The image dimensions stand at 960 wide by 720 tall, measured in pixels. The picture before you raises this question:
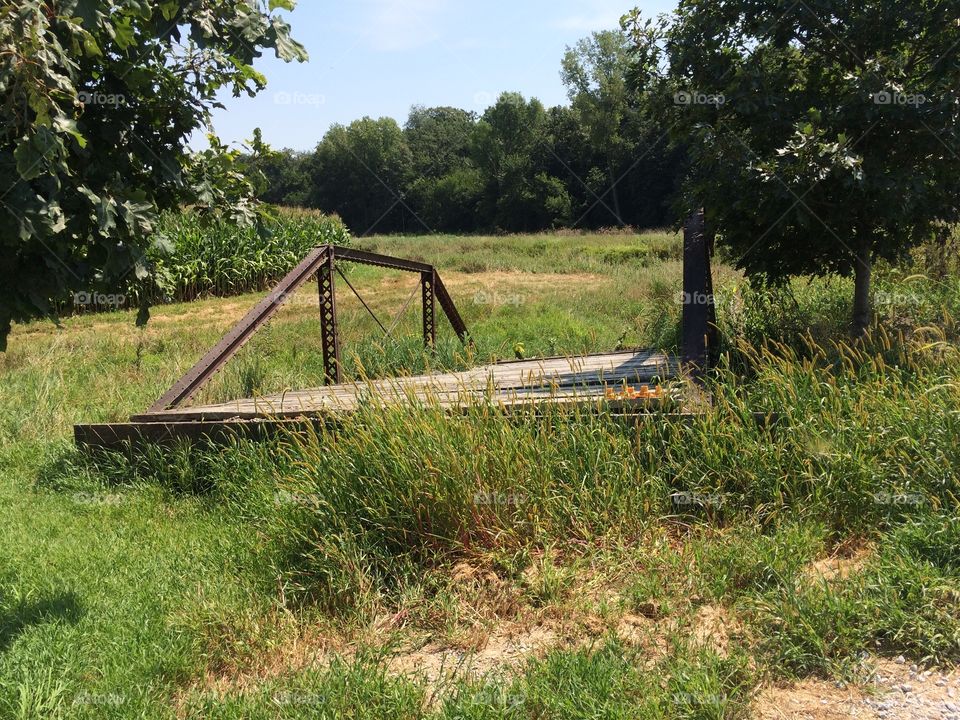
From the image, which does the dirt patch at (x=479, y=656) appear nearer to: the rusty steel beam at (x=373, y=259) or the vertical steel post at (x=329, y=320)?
the vertical steel post at (x=329, y=320)

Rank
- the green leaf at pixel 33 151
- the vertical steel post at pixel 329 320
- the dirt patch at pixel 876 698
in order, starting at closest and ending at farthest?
the green leaf at pixel 33 151, the dirt patch at pixel 876 698, the vertical steel post at pixel 329 320

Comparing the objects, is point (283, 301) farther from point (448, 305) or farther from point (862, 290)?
point (862, 290)

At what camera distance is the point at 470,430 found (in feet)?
13.7

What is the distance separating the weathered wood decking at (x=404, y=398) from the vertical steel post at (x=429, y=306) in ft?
6.63

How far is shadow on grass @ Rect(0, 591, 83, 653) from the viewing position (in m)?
3.69

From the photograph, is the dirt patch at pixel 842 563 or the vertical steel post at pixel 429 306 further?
the vertical steel post at pixel 429 306

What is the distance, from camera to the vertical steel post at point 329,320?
7133 mm

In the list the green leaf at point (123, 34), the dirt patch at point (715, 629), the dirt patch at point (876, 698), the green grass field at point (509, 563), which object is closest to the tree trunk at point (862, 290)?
the green grass field at point (509, 563)

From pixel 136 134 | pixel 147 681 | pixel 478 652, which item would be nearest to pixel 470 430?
pixel 478 652

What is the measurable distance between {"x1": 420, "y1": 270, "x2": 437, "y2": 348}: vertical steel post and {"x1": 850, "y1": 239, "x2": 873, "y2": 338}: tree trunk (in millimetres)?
4699

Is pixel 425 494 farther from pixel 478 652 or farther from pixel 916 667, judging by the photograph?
pixel 916 667

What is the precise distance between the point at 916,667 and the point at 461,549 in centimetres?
201

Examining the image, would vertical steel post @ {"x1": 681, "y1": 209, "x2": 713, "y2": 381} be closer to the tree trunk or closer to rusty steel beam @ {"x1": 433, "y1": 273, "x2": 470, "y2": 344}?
the tree trunk

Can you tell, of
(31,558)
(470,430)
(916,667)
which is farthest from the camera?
(31,558)
